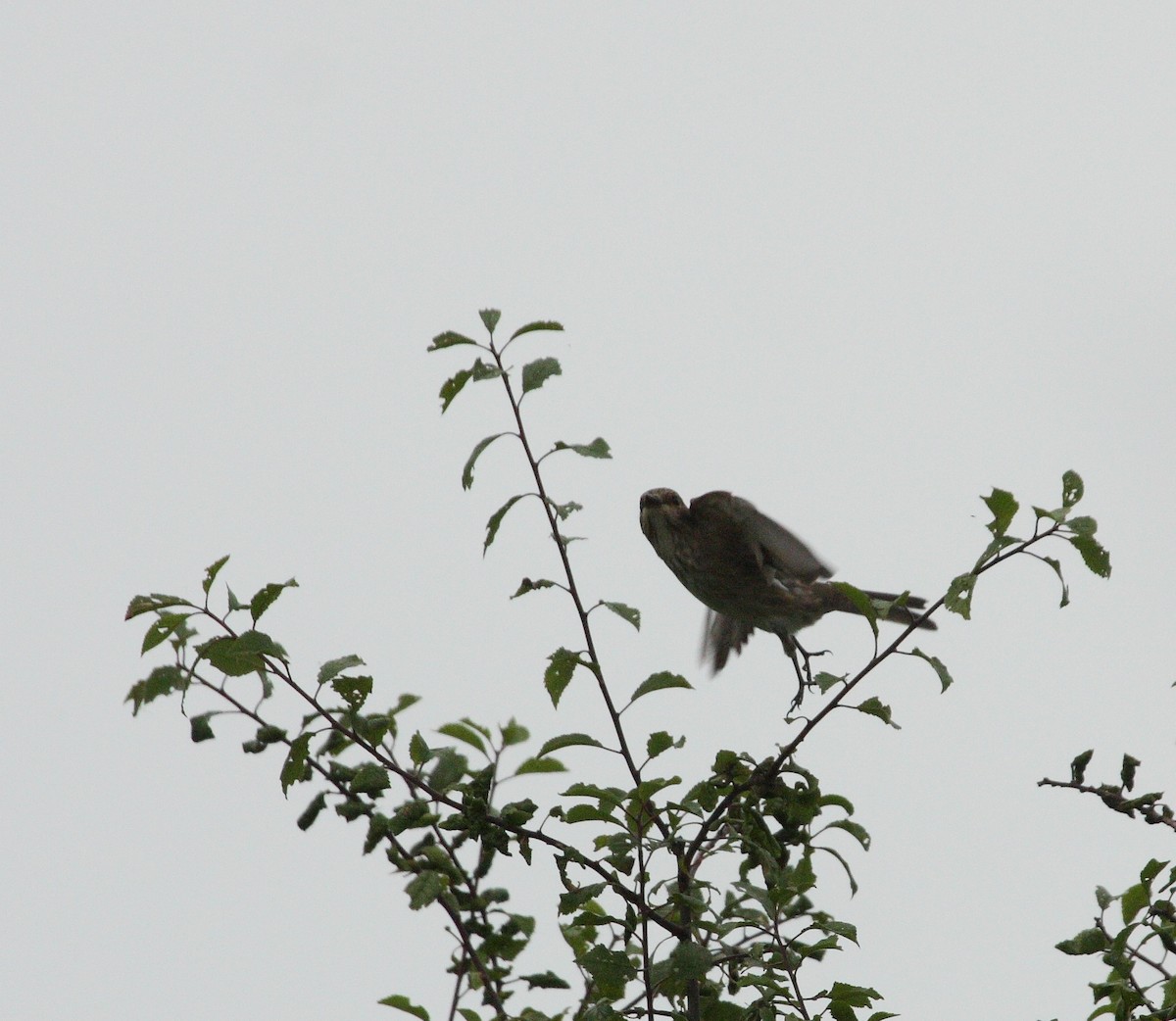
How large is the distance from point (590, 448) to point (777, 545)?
229 cm

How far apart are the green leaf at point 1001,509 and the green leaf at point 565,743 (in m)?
1.40

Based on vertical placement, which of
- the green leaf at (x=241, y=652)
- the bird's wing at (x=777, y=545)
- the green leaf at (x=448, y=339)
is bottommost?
the green leaf at (x=241, y=652)

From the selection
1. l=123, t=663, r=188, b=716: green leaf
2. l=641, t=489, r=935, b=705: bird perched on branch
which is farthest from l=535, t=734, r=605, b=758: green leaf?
l=641, t=489, r=935, b=705: bird perched on branch

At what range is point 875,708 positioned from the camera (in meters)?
3.84

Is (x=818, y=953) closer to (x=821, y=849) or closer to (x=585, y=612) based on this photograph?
(x=821, y=849)

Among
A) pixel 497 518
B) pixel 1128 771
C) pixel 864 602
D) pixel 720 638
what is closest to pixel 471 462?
pixel 497 518

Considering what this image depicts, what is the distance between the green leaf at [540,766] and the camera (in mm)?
4594

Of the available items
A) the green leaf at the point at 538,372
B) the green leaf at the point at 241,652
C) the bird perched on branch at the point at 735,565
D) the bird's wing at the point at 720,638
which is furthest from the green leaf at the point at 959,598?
the bird's wing at the point at 720,638

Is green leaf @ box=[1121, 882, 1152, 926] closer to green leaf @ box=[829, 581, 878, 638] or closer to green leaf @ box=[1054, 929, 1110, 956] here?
green leaf @ box=[1054, 929, 1110, 956]

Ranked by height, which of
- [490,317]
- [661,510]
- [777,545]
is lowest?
[490,317]

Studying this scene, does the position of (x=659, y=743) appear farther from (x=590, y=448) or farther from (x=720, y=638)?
(x=720, y=638)

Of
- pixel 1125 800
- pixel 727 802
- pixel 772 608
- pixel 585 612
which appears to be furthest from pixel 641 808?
pixel 772 608

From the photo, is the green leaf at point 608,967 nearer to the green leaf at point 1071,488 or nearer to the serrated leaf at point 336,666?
the serrated leaf at point 336,666

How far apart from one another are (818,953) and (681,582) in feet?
9.83
